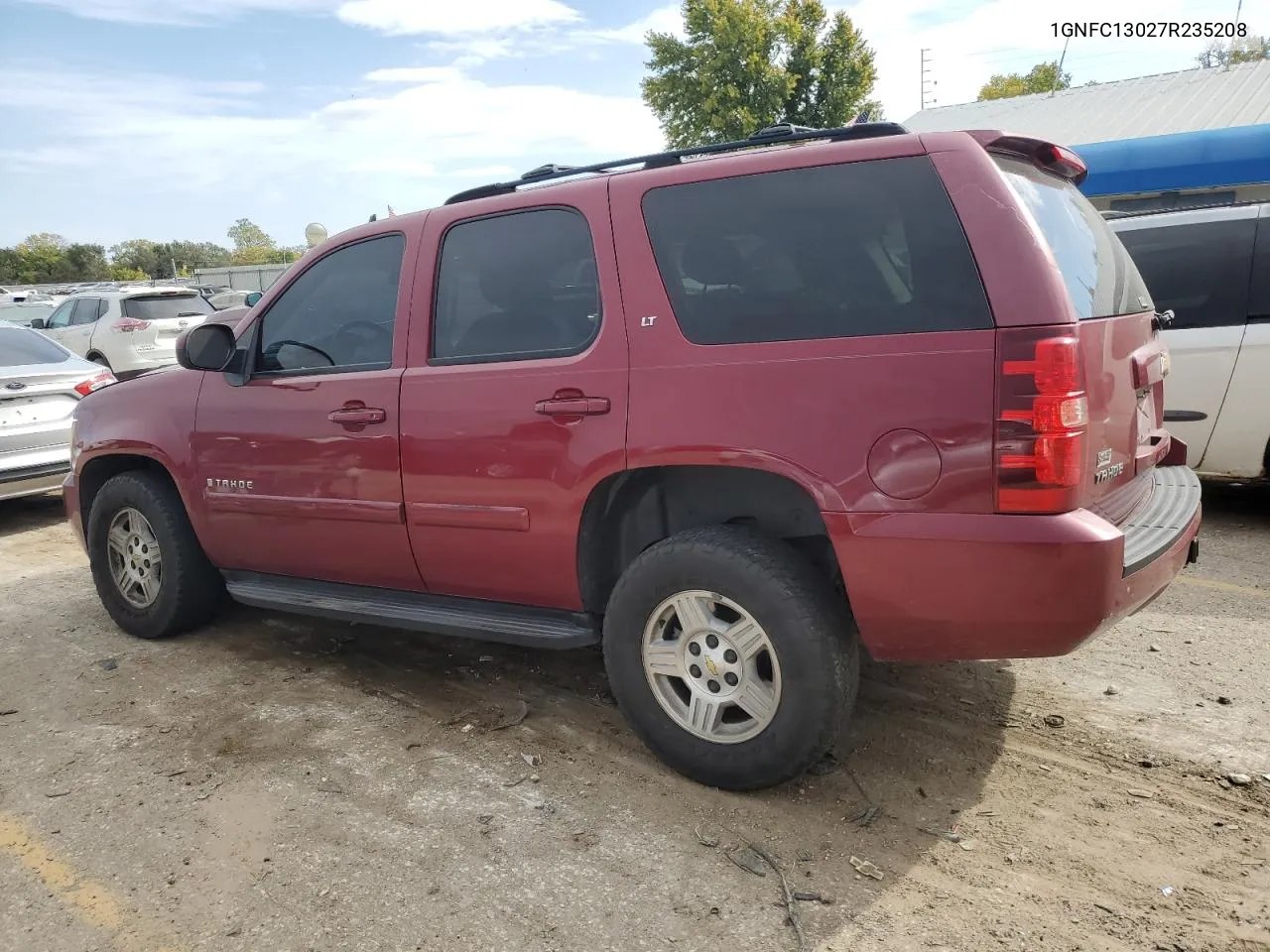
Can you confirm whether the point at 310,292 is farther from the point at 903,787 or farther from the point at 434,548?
the point at 903,787

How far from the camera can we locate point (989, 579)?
248 cm

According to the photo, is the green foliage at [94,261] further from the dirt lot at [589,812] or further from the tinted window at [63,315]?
the dirt lot at [589,812]

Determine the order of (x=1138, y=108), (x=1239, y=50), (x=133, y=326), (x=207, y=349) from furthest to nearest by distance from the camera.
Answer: (x=1239, y=50), (x=1138, y=108), (x=133, y=326), (x=207, y=349)

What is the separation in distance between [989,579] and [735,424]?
81 centimetres

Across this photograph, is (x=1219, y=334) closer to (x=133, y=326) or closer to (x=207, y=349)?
(x=207, y=349)

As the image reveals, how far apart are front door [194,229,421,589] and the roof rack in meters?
0.39

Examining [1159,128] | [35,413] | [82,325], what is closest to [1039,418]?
[35,413]

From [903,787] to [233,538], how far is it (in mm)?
2966

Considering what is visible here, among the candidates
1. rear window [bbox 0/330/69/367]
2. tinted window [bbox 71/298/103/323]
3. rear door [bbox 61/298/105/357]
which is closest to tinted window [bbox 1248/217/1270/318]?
rear window [bbox 0/330/69/367]

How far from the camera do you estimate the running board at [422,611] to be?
3.31m

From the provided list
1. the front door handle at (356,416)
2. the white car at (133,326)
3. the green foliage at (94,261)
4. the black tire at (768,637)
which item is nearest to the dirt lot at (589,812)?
the black tire at (768,637)

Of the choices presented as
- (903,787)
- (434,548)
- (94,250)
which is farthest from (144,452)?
(94,250)

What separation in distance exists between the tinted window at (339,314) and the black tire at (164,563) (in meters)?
0.93

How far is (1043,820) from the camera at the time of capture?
276 centimetres
